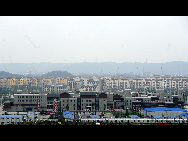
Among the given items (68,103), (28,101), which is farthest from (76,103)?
(28,101)

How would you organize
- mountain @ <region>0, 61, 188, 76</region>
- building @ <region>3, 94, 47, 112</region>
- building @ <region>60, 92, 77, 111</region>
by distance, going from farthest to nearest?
1. mountain @ <region>0, 61, 188, 76</region>
2. building @ <region>3, 94, 47, 112</region>
3. building @ <region>60, 92, 77, 111</region>

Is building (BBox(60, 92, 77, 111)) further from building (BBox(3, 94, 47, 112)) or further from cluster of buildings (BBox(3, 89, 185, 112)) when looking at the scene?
building (BBox(3, 94, 47, 112))

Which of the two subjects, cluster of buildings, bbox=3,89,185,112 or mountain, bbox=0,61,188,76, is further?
mountain, bbox=0,61,188,76

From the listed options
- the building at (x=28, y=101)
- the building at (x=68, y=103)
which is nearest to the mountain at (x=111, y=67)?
the building at (x=28, y=101)

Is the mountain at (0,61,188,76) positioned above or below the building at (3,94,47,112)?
above

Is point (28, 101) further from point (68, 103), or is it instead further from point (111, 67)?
point (111, 67)

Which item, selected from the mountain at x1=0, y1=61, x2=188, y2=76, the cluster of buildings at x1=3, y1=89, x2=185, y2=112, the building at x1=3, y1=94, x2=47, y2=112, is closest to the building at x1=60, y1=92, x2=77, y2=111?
the cluster of buildings at x1=3, y1=89, x2=185, y2=112

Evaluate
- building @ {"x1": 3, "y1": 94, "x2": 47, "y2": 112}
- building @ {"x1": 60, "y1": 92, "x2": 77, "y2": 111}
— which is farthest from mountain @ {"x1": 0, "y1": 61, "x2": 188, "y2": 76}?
building @ {"x1": 60, "y1": 92, "x2": 77, "y2": 111}

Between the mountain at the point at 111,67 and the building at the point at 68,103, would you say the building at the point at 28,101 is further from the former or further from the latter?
the mountain at the point at 111,67

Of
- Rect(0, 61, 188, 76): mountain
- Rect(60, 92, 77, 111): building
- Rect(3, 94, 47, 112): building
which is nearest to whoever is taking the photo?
Rect(60, 92, 77, 111): building
